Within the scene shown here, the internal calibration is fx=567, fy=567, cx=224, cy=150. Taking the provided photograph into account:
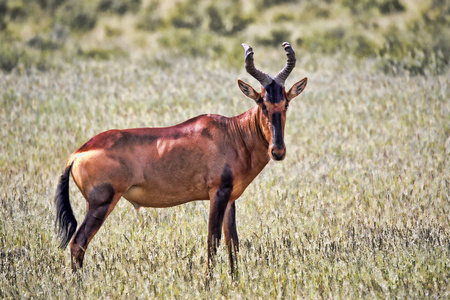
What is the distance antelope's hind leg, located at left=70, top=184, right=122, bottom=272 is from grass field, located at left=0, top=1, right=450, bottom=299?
0.72 ft

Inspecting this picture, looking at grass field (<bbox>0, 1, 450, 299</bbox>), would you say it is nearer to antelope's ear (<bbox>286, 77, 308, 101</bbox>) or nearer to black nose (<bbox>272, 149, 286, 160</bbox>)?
black nose (<bbox>272, 149, 286, 160</bbox>)

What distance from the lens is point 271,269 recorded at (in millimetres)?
6184

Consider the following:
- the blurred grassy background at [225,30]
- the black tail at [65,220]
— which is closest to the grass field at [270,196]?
the black tail at [65,220]

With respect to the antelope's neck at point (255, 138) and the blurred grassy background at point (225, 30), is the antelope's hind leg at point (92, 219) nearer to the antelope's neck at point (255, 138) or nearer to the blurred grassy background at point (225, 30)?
the antelope's neck at point (255, 138)

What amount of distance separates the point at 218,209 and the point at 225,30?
856 inches

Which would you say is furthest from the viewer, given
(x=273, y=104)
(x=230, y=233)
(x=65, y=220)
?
(x=230, y=233)

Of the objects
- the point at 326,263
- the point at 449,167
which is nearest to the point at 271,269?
the point at 326,263

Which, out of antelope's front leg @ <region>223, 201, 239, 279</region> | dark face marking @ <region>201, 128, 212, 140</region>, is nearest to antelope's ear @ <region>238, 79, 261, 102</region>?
dark face marking @ <region>201, 128, 212, 140</region>

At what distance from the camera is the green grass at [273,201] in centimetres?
595

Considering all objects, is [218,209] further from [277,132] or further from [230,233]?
[277,132]

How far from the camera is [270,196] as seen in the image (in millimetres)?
8891

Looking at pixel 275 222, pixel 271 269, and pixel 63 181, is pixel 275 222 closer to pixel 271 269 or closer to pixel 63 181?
pixel 271 269

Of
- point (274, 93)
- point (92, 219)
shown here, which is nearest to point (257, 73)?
point (274, 93)

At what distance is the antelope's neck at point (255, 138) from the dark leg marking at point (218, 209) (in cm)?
50
